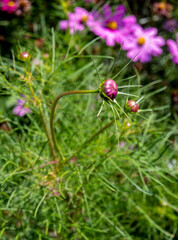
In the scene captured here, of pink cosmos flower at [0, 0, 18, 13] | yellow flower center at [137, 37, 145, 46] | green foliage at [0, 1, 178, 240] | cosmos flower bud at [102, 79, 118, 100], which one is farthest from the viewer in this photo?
yellow flower center at [137, 37, 145, 46]

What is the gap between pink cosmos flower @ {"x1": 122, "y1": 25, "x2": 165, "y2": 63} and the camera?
4.15 feet

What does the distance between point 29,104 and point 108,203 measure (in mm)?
387

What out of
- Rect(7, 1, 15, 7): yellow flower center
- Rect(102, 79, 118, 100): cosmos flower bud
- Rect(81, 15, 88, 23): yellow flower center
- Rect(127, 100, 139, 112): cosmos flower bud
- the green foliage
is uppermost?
Rect(102, 79, 118, 100): cosmos flower bud

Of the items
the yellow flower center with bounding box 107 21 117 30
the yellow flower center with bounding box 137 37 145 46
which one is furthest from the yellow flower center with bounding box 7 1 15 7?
the yellow flower center with bounding box 137 37 145 46

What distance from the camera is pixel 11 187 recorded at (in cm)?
74

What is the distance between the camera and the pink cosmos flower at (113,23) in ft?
4.15

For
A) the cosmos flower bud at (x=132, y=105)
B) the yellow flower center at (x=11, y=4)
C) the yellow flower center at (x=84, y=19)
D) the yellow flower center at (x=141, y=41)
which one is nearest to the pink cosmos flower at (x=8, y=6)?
the yellow flower center at (x=11, y=4)

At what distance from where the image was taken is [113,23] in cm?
130

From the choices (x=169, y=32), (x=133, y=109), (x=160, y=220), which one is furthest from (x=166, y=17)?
(x=133, y=109)

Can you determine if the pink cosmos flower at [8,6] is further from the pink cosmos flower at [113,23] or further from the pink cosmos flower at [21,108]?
the pink cosmos flower at [21,108]

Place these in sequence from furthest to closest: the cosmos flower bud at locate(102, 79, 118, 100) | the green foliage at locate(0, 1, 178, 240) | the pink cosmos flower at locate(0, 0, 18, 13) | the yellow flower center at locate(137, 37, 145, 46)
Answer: the yellow flower center at locate(137, 37, 145, 46), the pink cosmos flower at locate(0, 0, 18, 13), the green foliage at locate(0, 1, 178, 240), the cosmos flower bud at locate(102, 79, 118, 100)

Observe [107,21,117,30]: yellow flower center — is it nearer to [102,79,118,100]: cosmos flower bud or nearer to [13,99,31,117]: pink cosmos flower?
[13,99,31,117]: pink cosmos flower

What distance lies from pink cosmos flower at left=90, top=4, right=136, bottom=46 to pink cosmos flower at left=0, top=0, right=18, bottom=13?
0.34 meters

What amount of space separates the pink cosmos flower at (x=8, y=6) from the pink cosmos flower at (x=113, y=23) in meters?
0.34
